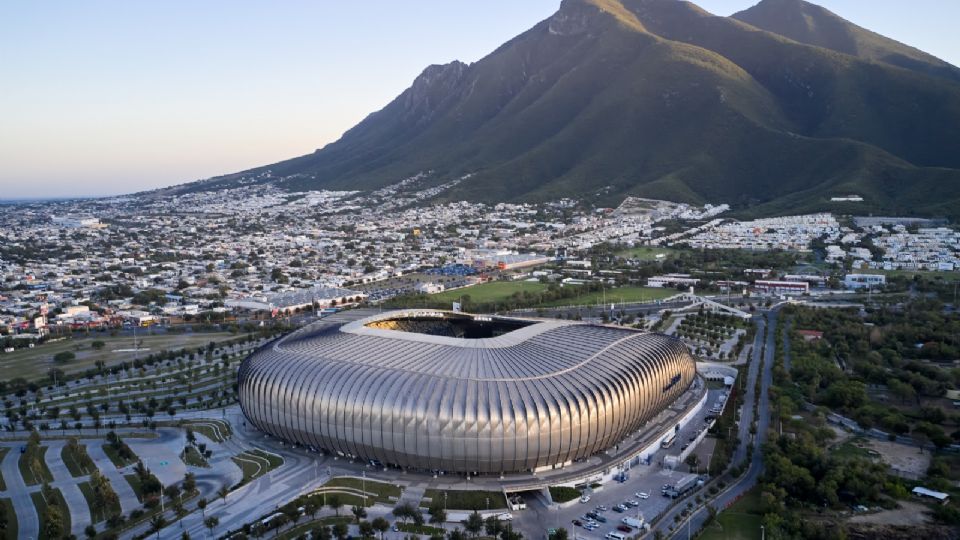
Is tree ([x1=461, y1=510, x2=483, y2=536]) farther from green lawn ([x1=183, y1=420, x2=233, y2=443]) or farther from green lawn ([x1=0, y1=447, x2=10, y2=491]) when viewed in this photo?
green lawn ([x1=0, y1=447, x2=10, y2=491])

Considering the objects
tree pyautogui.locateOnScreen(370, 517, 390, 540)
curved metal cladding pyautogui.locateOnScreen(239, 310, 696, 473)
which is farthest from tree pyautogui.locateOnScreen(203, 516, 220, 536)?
curved metal cladding pyautogui.locateOnScreen(239, 310, 696, 473)

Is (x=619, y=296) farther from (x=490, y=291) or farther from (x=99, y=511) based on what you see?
(x=99, y=511)


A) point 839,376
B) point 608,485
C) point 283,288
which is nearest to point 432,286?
point 283,288

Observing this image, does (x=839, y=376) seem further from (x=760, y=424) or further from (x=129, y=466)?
(x=129, y=466)

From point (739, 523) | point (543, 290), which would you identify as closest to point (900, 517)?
point (739, 523)

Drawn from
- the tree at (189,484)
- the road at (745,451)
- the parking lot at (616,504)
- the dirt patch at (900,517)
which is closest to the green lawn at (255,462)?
the tree at (189,484)

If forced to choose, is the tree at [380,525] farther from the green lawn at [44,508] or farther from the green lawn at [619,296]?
the green lawn at [619,296]
